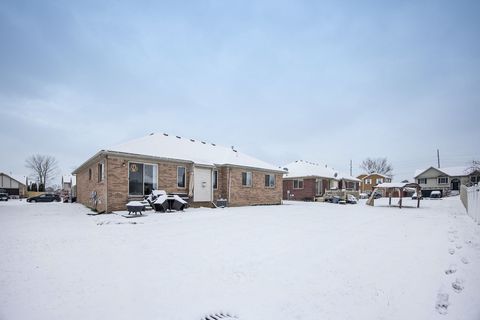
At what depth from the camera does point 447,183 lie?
168ft

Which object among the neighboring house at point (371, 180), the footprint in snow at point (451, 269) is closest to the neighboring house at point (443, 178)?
the neighboring house at point (371, 180)

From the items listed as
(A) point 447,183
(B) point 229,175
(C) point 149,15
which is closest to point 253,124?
(C) point 149,15

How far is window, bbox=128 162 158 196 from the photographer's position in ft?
44.2

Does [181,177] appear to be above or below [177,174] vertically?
below

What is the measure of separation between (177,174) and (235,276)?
1170 cm

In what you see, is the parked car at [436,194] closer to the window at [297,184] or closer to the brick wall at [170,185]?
the window at [297,184]

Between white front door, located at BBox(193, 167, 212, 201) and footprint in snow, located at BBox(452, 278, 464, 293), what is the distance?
1340cm

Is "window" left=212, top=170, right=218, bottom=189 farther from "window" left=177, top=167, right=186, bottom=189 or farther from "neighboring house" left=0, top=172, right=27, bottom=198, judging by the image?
"neighboring house" left=0, top=172, right=27, bottom=198

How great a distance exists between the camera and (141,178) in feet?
45.5

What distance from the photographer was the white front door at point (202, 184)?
16.1 meters

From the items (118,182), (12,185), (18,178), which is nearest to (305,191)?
(118,182)

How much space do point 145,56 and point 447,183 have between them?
2413 inches

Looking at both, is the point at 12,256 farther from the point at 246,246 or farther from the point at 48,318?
the point at 246,246

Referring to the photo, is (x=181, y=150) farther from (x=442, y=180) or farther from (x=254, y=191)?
(x=442, y=180)
